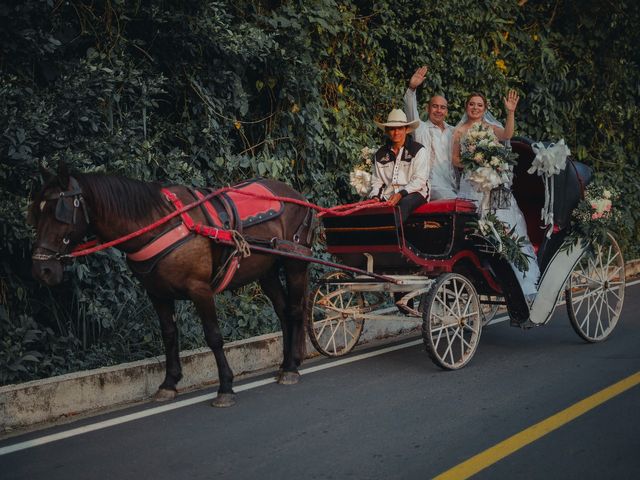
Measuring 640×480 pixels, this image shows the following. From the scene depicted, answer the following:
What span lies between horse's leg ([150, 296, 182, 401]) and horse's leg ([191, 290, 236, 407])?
33cm

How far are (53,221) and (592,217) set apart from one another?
5.31 m

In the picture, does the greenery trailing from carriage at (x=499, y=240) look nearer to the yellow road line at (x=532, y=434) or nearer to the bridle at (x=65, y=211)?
the yellow road line at (x=532, y=434)

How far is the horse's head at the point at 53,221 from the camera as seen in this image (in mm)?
5473

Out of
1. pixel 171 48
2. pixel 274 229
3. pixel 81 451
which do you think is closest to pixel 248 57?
pixel 171 48

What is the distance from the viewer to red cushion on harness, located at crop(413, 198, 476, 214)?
24.1 feet

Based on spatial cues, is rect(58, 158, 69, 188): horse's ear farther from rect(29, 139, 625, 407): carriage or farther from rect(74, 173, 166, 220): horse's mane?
rect(74, 173, 166, 220): horse's mane

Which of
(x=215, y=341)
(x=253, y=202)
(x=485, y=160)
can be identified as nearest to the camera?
(x=215, y=341)

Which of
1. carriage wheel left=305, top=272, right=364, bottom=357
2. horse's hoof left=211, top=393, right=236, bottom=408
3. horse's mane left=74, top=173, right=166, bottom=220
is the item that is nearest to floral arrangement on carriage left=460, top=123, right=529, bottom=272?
carriage wheel left=305, top=272, right=364, bottom=357

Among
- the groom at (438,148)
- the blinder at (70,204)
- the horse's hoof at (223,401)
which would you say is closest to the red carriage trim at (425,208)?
the groom at (438,148)

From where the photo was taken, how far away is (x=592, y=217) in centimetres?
822

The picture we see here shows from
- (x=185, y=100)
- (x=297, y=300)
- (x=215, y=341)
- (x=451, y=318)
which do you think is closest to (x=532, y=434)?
(x=451, y=318)

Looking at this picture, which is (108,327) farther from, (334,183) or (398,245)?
(334,183)

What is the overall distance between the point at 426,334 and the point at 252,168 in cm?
334

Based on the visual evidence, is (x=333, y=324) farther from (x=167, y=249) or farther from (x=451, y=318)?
(x=167, y=249)
